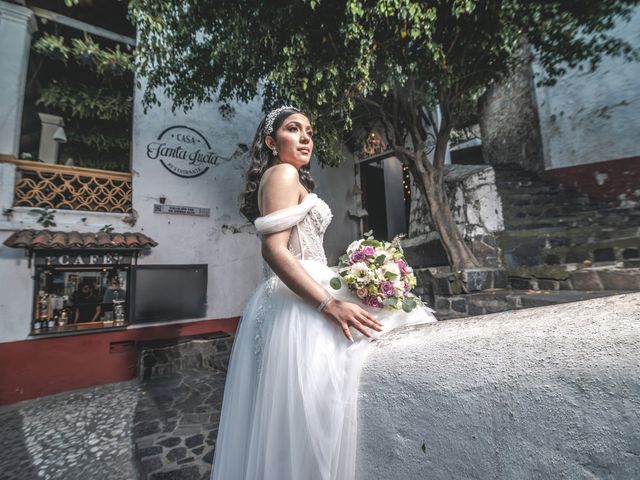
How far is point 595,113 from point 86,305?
11.6 meters

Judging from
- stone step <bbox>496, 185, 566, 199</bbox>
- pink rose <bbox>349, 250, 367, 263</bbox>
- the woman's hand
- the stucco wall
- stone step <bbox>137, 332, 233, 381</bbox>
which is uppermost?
stone step <bbox>496, 185, 566, 199</bbox>

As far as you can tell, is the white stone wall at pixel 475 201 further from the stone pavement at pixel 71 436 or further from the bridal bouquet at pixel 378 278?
the stone pavement at pixel 71 436

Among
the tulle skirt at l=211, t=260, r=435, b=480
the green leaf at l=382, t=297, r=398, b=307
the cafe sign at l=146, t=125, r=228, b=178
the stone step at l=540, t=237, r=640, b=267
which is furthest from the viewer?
the cafe sign at l=146, t=125, r=228, b=178

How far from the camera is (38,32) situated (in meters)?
5.64

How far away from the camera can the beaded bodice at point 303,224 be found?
132 cm

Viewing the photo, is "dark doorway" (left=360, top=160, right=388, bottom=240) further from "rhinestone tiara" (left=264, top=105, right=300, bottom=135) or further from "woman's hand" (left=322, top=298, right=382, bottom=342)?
"woman's hand" (left=322, top=298, right=382, bottom=342)

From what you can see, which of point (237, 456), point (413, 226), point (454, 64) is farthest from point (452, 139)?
point (237, 456)

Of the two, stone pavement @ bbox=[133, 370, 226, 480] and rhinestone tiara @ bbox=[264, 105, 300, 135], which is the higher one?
rhinestone tiara @ bbox=[264, 105, 300, 135]

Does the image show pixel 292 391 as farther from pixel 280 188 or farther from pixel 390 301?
pixel 280 188

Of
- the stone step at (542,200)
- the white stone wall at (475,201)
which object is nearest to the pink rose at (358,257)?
the white stone wall at (475,201)

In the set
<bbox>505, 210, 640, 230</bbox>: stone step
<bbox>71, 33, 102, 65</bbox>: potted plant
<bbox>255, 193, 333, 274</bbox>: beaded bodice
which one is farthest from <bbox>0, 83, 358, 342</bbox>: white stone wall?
<bbox>505, 210, 640, 230</bbox>: stone step

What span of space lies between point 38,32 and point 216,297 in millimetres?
Result: 6301

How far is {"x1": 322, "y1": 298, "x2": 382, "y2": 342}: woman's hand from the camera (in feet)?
3.62

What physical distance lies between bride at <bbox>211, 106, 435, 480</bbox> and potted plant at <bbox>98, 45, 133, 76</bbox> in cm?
571
